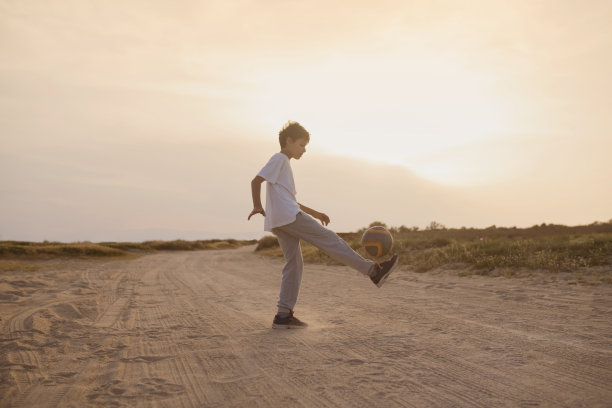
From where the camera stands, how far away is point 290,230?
4.98 metres

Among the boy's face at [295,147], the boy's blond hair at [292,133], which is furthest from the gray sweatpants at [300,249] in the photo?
the boy's blond hair at [292,133]

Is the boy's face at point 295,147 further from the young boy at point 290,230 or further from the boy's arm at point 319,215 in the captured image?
the boy's arm at point 319,215

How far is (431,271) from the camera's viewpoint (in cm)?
1116

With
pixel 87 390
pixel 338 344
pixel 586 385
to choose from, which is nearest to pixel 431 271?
pixel 338 344

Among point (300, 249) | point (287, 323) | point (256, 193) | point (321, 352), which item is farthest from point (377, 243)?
point (321, 352)

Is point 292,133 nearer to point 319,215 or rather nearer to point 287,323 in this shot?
point 319,215

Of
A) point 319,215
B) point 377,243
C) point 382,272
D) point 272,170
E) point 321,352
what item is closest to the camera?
point 321,352

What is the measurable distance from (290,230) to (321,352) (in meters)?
1.55

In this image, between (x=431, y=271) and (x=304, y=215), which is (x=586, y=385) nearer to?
(x=304, y=215)

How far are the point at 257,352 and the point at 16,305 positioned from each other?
491cm

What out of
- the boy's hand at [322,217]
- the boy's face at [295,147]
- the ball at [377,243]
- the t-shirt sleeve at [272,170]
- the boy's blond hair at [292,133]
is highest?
the boy's blond hair at [292,133]

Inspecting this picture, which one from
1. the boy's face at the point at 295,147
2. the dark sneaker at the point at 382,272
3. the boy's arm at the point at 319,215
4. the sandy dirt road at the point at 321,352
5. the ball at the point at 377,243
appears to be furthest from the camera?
the ball at the point at 377,243

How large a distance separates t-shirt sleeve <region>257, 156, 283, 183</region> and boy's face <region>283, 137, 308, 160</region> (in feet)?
0.88

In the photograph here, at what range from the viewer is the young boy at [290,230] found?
4.88 m
